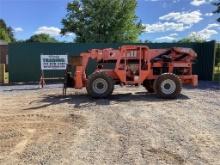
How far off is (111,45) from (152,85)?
7.60m

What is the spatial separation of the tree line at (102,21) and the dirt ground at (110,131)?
28.1 metres

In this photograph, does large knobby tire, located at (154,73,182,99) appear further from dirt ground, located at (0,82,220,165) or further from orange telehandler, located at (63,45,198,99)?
dirt ground, located at (0,82,220,165)

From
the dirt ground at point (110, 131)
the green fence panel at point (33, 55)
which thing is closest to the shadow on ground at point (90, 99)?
the dirt ground at point (110, 131)

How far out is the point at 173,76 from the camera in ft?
44.5

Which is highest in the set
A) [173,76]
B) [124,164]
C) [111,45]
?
[111,45]

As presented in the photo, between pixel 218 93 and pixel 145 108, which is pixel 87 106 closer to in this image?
pixel 145 108

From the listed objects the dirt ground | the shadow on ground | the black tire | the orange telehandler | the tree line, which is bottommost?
the dirt ground

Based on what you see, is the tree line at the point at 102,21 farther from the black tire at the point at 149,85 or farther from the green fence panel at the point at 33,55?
the black tire at the point at 149,85

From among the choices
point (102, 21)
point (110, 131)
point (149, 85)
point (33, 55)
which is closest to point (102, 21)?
point (102, 21)

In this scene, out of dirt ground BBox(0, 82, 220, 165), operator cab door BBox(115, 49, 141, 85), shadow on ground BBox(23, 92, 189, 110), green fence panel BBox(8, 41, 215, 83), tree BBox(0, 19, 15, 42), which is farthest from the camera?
tree BBox(0, 19, 15, 42)

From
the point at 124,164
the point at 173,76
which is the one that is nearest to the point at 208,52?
the point at 173,76

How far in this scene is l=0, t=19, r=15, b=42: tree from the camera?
2275 inches

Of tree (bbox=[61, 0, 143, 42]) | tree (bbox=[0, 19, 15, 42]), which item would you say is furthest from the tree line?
tree (bbox=[0, 19, 15, 42])

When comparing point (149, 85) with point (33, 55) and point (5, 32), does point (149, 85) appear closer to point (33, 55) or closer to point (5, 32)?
point (33, 55)
